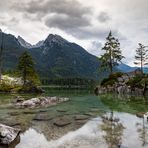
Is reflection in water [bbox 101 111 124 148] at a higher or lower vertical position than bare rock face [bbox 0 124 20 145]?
lower

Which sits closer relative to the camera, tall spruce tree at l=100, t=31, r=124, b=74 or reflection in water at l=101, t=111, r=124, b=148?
reflection in water at l=101, t=111, r=124, b=148

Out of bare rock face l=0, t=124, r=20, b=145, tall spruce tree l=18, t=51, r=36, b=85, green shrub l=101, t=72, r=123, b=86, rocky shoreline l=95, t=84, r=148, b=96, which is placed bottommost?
bare rock face l=0, t=124, r=20, b=145

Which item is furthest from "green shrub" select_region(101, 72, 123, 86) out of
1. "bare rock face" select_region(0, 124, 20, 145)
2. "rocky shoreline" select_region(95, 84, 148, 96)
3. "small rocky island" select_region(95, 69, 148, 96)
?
"bare rock face" select_region(0, 124, 20, 145)

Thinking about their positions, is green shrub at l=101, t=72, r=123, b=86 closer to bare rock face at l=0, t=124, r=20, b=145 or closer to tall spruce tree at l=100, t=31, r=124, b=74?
tall spruce tree at l=100, t=31, r=124, b=74

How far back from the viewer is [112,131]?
18359 millimetres

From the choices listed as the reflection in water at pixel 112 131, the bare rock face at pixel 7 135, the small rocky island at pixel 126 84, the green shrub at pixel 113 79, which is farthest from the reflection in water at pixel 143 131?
the green shrub at pixel 113 79

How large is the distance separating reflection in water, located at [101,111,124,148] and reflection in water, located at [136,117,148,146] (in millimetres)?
1314

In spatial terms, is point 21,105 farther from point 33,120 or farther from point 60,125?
point 60,125

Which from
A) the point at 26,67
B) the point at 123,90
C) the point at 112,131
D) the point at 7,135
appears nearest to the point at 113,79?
the point at 123,90

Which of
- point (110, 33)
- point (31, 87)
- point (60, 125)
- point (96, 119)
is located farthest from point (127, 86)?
point (60, 125)

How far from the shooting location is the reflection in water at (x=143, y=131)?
15.7 meters

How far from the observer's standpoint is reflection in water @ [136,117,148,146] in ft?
51.6

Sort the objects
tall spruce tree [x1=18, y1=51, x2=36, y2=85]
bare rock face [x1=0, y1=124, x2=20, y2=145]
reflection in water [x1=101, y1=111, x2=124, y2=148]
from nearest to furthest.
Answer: bare rock face [x1=0, y1=124, x2=20, y2=145] < reflection in water [x1=101, y1=111, x2=124, y2=148] < tall spruce tree [x1=18, y1=51, x2=36, y2=85]

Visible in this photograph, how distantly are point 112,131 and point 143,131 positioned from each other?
88.8 inches
